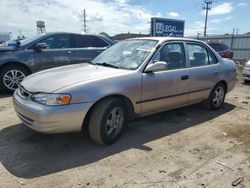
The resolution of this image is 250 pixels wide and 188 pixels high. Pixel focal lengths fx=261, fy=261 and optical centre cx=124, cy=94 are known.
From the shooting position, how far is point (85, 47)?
308 inches

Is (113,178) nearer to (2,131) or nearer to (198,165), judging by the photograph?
(198,165)

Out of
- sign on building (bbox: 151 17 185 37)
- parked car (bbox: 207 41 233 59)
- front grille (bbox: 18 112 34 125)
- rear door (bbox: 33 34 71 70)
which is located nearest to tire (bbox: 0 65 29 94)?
rear door (bbox: 33 34 71 70)

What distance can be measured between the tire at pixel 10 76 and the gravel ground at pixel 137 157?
1.94m

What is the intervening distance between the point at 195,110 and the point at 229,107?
39.1 inches

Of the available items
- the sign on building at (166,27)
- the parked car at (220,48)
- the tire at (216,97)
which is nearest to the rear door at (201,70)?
the tire at (216,97)

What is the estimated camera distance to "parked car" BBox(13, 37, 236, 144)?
132 inches

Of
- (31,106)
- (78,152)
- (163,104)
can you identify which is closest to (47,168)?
(78,152)

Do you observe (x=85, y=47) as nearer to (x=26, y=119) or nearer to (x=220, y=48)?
(x=26, y=119)

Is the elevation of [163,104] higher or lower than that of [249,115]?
higher

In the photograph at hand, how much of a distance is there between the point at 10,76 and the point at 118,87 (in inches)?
162

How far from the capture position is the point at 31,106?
340 cm

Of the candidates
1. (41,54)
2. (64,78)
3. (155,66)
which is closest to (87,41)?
(41,54)

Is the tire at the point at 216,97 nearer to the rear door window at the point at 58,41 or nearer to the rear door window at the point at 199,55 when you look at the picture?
the rear door window at the point at 199,55

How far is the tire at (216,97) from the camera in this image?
5645 millimetres
